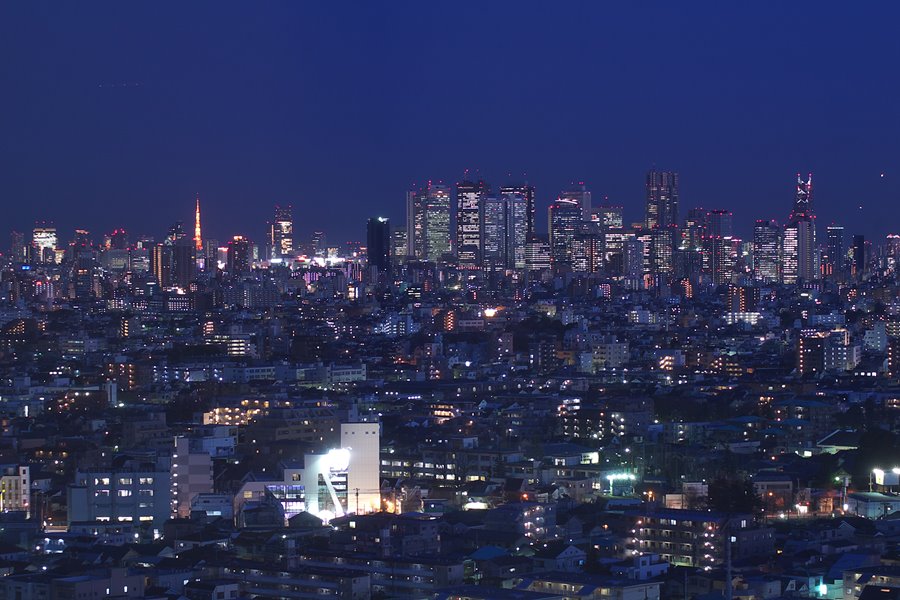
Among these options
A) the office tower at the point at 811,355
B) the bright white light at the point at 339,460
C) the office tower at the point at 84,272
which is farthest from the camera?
the office tower at the point at 84,272

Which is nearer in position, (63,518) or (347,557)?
(347,557)

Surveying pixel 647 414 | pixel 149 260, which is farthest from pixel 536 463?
pixel 149 260

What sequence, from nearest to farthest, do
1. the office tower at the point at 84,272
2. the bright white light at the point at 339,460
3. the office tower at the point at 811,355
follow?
the bright white light at the point at 339,460 < the office tower at the point at 811,355 < the office tower at the point at 84,272

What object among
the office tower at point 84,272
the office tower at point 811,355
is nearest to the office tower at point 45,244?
the office tower at point 84,272

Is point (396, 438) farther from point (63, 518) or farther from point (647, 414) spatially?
point (63, 518)

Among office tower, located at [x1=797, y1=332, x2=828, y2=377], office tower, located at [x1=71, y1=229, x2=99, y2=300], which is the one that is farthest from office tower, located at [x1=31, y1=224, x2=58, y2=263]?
office tower, located at [x1=797, y1=332, x2=828, y2=377]

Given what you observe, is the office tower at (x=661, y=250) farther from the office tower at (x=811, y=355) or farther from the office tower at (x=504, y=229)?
the office tower at (x=811, y=355)

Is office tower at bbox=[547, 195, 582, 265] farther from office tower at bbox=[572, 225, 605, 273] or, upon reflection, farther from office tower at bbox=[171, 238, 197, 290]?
office tower at bbox=[171, 238, 197, 290]

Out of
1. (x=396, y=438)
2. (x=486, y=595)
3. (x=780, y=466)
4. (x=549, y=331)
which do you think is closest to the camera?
(x=486, y=595)
